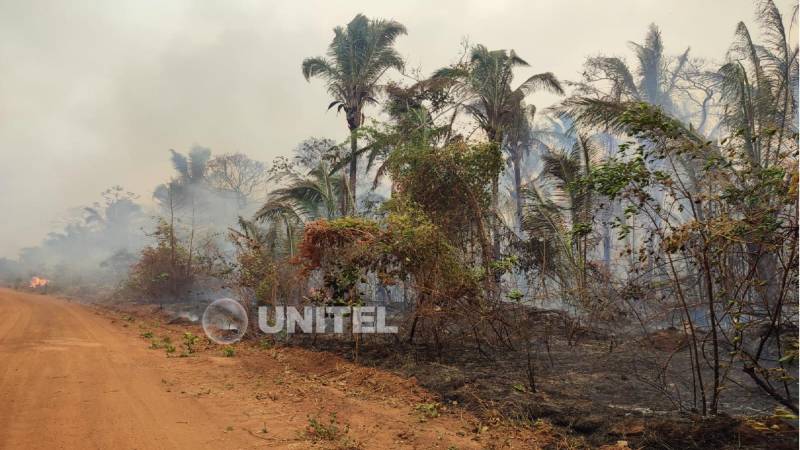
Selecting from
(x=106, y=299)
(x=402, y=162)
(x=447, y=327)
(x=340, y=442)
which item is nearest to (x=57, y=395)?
(x=340, y=442)

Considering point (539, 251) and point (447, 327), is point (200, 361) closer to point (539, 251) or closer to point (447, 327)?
point (447, 327)

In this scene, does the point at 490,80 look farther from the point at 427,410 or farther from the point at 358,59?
Answer: the point at 427,410

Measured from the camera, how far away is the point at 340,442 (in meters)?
4.87

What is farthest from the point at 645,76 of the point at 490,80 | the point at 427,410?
the point at 427,410

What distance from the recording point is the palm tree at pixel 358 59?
15.9 meters

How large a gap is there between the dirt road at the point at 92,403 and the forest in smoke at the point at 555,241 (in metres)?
3.17

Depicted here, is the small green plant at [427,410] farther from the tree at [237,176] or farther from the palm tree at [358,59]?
the tree at [237,176]

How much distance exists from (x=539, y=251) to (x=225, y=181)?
35.4 m

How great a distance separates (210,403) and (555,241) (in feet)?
30.2

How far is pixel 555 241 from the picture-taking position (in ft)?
39.6

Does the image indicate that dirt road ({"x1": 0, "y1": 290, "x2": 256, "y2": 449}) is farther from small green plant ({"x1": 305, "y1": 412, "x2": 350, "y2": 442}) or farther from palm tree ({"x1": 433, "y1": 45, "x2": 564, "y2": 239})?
palm tree ({"x1": 433, "y1": 45, "x2": 564, "y2": 239})

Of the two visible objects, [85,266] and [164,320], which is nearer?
[164,320]

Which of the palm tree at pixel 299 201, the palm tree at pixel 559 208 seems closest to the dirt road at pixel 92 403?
the palm tree at pixel 299 201
